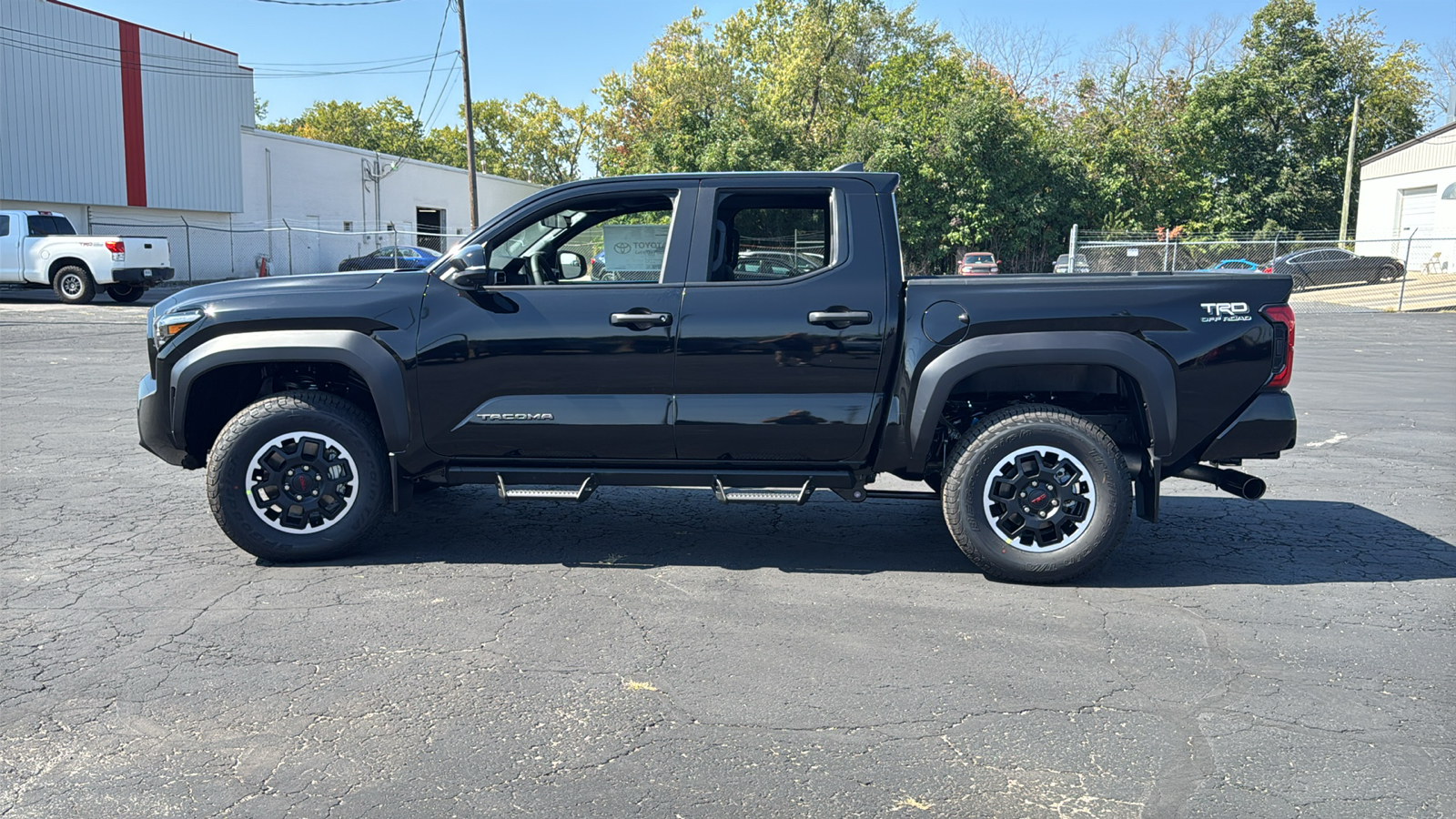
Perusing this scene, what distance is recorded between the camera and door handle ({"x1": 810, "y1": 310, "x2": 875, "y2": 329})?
5.21 metres

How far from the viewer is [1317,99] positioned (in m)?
44.7

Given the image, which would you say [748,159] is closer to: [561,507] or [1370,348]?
[1370,348]

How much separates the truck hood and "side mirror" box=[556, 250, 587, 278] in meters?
0.89

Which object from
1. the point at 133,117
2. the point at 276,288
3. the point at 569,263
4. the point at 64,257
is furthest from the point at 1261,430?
the point at 133,117

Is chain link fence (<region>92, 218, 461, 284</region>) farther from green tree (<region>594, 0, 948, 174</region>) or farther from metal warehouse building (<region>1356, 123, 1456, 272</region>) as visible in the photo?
metal warehouse building (<region>1356, 123, 1456, 272</region>)

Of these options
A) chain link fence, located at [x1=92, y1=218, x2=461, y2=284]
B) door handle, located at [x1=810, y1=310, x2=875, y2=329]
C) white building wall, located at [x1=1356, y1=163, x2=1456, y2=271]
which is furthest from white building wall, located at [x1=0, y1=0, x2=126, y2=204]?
white building wall, located at [x1=1356, y1=163, x2=1456, y2=271]

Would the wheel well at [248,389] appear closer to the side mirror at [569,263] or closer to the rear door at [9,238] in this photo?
the side mirror at [569,263]

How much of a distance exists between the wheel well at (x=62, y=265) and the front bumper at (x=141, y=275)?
2.36ft

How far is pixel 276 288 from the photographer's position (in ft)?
18.0

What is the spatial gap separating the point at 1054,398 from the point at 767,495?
1.59 metres

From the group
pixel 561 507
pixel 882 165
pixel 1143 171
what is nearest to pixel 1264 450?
pixel 561 507

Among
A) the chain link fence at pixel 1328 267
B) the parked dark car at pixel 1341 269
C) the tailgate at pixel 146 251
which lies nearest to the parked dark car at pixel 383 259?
the tailgate at pixel 146 251

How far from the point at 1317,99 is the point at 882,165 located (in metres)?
18.5

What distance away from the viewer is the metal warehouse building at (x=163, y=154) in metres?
35.0
